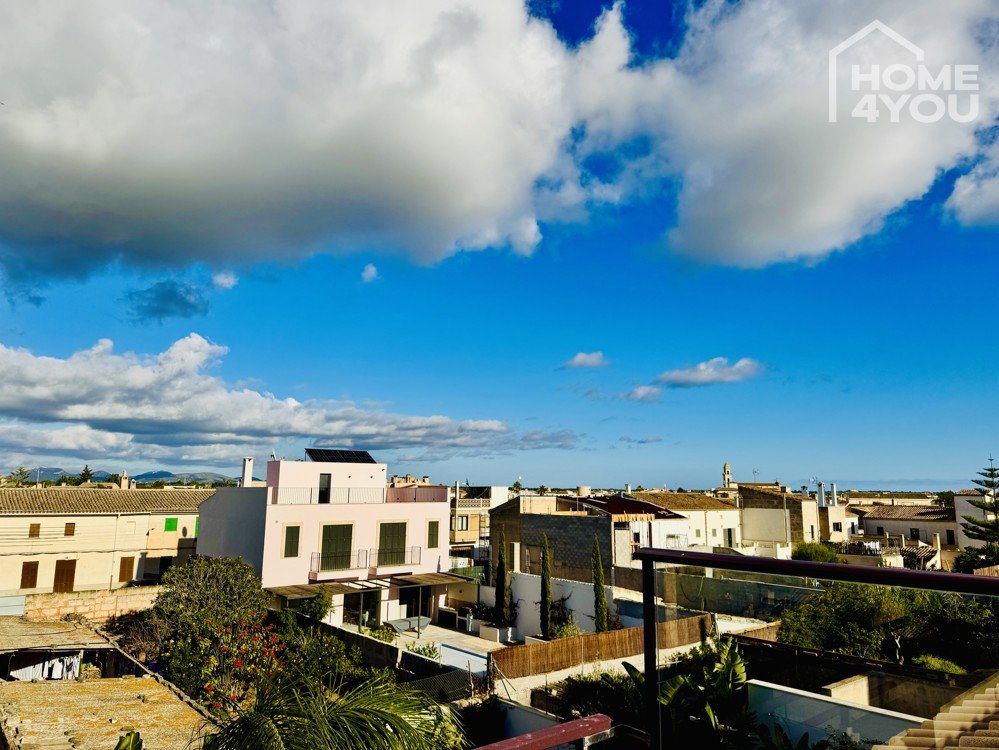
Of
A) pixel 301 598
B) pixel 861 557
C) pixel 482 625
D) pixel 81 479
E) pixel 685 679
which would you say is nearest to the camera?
pixel 685 679

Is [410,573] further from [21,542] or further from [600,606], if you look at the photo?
[21,542]

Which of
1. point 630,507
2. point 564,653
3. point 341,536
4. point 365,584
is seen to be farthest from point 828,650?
point 630,507

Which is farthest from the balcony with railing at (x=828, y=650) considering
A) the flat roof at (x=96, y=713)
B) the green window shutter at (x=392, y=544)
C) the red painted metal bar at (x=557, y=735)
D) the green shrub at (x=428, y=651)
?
the green window shutter at (x=392, y=544)

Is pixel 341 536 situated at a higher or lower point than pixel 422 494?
lower

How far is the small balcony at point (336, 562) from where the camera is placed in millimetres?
24281

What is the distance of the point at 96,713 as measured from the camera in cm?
950

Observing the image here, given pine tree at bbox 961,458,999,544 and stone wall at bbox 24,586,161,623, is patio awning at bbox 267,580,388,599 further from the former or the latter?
pine tree at bbox 961,458,999,544

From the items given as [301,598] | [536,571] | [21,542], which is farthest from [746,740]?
[21,542]

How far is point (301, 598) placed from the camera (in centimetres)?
2294

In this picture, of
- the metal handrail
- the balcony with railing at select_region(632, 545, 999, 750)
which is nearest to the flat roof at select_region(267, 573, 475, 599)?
the balcony with railing at select_region(632, 545, 999, 750)

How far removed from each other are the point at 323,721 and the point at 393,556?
79.7 feet

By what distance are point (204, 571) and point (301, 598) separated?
4.07m

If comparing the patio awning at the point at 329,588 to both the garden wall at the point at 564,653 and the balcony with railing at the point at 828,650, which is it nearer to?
the garden wall at the point at 564,653

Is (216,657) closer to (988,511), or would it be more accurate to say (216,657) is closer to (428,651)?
(428,651)
